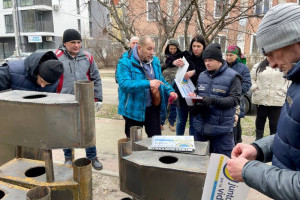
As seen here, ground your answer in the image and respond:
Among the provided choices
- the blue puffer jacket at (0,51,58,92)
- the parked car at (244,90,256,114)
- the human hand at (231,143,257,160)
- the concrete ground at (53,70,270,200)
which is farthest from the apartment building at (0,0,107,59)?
the human hand at (231,143,257,160)

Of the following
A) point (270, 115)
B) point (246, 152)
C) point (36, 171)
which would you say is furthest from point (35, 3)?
point (246, 152)

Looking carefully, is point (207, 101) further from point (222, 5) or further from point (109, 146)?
point (222, 5)

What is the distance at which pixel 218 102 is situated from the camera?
105 inches

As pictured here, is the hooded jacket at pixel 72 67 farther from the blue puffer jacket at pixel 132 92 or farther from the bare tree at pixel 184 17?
the bare tree at pixel 184 17

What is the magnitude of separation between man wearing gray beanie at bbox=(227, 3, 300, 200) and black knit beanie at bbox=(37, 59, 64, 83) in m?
1.42

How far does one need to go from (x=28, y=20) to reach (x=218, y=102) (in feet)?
92.7

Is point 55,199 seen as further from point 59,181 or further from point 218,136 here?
point 218,136

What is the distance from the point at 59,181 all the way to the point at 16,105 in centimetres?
55

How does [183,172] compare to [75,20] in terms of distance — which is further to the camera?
[75,20]

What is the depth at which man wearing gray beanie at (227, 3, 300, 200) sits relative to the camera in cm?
103

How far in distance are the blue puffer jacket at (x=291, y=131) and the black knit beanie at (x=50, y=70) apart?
1565 mm

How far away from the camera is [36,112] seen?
55.5 inches

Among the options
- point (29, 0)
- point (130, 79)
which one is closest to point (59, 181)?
point (130, 79)

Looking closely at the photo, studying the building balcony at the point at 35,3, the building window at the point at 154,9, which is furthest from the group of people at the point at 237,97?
the building balcony at the point at 35,3
